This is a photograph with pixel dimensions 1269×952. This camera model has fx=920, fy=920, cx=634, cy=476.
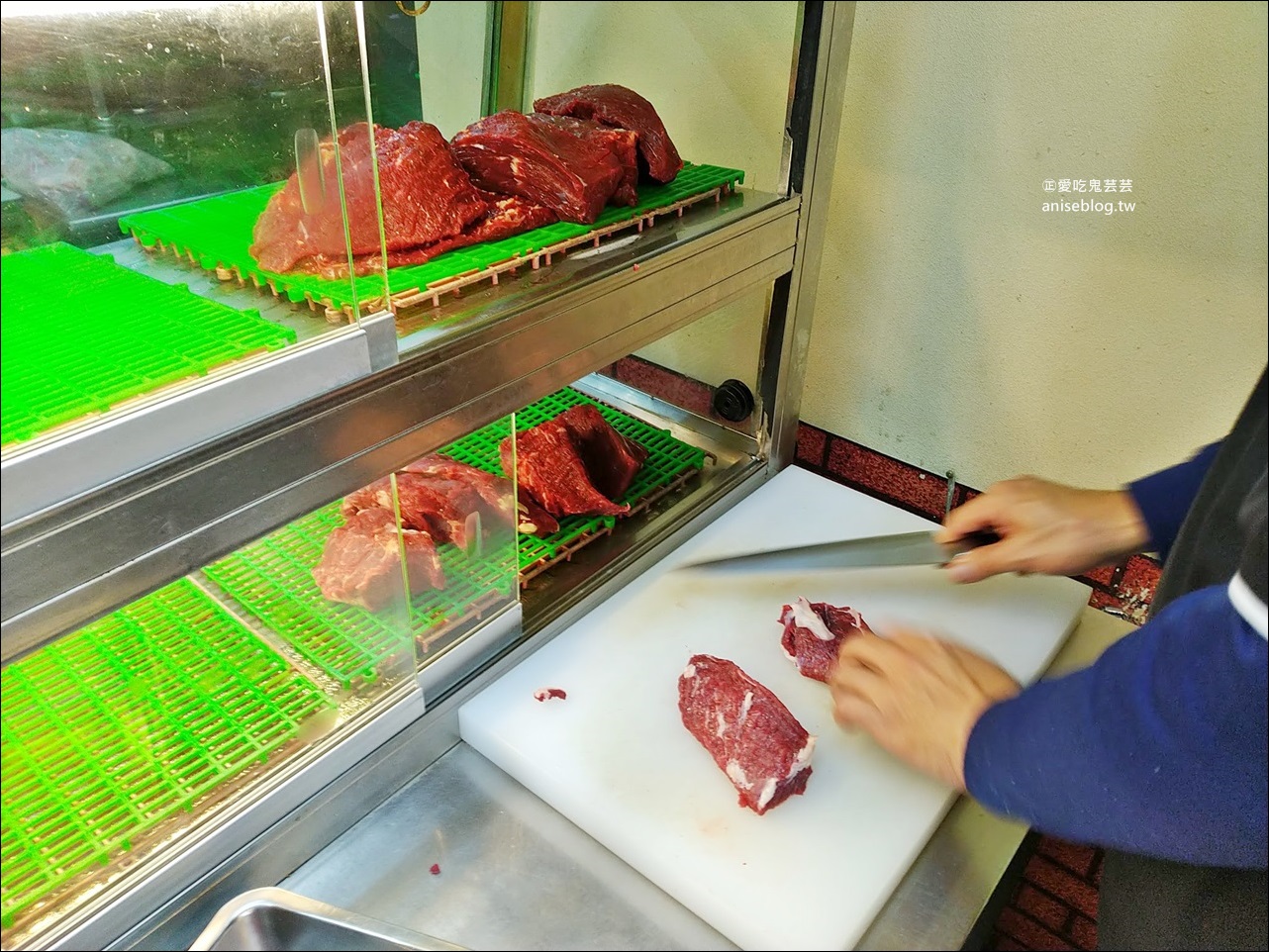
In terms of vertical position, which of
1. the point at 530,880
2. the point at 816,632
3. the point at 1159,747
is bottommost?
the point at 530,880

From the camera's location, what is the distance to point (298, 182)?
0.99m

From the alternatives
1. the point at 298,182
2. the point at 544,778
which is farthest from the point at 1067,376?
the point at 298,182

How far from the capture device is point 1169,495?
1.22 metres

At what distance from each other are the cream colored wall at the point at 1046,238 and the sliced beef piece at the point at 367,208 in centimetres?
81

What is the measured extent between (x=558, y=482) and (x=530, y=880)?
0.68 metres

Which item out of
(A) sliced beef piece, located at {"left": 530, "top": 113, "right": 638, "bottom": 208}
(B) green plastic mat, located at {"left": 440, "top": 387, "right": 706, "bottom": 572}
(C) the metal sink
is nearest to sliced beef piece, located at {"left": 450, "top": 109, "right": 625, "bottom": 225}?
(A) sliced beef piece, located at {"left": 530, "top": 113, "right": 638, "bottom": 208}

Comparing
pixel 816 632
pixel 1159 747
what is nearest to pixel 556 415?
pixel 816 632

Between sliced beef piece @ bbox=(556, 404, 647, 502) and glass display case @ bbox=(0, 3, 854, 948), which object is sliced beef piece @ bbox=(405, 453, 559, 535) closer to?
glass display case @ bbox=(0, 3, 854, 948)

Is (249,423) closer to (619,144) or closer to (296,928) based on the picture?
(296,928)

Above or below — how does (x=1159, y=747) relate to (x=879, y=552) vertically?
above

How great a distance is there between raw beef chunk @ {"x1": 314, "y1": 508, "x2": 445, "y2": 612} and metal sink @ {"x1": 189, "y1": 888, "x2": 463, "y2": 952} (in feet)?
1.14

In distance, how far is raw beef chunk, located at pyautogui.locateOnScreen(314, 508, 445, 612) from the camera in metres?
1.12

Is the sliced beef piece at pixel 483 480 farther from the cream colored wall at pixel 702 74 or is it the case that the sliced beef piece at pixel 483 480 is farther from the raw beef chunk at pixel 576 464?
the cream colored wall at pixel 702 74

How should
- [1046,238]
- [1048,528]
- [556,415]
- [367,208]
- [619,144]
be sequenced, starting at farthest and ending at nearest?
[556,415]
[1046,238]
[619,144]
[1048,528]
[367,208]
